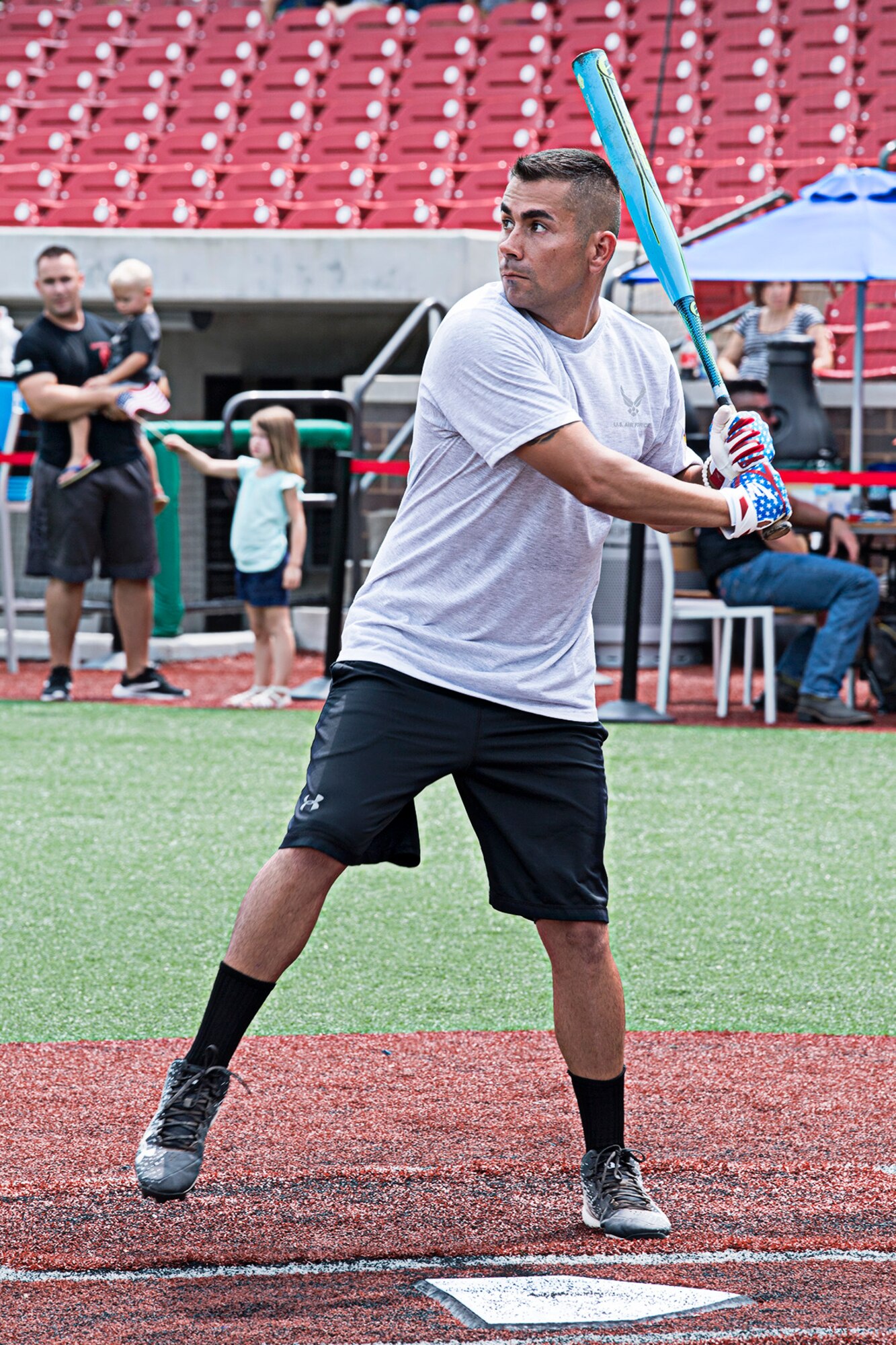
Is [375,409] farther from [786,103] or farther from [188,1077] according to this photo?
[188,1077]

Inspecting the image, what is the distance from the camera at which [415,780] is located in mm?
2926

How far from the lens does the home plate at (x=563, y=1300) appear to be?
8.27ft

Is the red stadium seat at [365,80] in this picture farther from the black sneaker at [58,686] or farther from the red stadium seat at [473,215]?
the black sneaker at [58,686]

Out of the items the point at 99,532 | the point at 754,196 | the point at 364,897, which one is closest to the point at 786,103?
the point at 754,196

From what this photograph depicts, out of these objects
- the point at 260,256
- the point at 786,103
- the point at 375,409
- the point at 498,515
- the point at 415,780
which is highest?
the point at 786,103

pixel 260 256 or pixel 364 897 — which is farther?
pixel 260 256

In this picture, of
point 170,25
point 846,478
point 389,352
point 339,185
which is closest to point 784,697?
point 846,478

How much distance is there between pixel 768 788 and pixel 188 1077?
472 centimetres

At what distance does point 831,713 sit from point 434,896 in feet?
12.7

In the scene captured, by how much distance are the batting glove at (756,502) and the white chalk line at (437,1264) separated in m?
1.16

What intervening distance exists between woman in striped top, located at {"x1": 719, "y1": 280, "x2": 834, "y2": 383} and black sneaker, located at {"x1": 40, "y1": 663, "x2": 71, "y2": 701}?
4327mm

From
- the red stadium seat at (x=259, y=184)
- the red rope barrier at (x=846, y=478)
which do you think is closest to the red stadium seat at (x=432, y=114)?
the red stadium seat at (x=259, y=184)

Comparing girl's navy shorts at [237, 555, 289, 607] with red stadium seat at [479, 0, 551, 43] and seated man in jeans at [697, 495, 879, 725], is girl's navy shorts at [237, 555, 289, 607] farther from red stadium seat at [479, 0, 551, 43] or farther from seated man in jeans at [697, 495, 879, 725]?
red stadium seat at [479, 0, 551, 43]

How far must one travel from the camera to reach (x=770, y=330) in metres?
11.0
